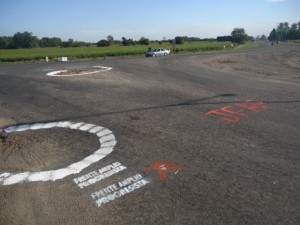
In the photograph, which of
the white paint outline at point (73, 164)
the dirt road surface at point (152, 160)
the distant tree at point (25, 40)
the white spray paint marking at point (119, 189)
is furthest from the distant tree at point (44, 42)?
the white spray paint marking at point (119, 189)

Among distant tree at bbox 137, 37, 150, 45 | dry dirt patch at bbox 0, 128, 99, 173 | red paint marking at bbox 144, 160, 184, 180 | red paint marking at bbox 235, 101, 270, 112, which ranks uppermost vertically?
distant tree at bbox 137, 37, 150, 45

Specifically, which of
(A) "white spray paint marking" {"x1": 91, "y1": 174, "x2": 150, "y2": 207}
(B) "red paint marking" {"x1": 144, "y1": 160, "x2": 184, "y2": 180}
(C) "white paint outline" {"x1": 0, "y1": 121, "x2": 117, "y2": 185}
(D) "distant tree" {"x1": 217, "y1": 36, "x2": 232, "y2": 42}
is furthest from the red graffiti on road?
(D) "distant tree" {"x1": 217, "y1": 36, "x2": 232, "y2": 42}

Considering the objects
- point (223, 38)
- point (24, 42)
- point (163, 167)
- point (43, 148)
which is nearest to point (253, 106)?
point (163, 167)

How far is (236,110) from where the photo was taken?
9.41 m

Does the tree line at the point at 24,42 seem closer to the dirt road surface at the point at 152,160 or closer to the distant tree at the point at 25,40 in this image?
the distant tree at the point at 25,40

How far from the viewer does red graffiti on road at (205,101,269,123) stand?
865cm

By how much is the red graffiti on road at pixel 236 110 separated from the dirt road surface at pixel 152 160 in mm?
31

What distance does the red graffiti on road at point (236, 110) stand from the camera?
8648 mm

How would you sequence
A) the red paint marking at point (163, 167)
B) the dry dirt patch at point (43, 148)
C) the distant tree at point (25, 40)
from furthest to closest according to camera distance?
the distant tree at point (25, 40)
the dry dirt patch at point (43, 148)
the red paint marking at point (163, 167)

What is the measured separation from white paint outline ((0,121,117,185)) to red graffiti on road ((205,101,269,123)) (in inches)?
131

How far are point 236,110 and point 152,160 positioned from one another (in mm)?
4443

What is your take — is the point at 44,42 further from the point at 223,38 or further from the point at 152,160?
the point at 152,160

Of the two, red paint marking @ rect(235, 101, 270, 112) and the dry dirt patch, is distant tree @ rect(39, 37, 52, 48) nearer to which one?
red paint marking @ rect(235, 101, 270, 112)

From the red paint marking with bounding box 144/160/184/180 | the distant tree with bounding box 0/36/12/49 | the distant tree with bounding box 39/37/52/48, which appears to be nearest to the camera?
the red paint marking with bounding box 144/160/184/180
